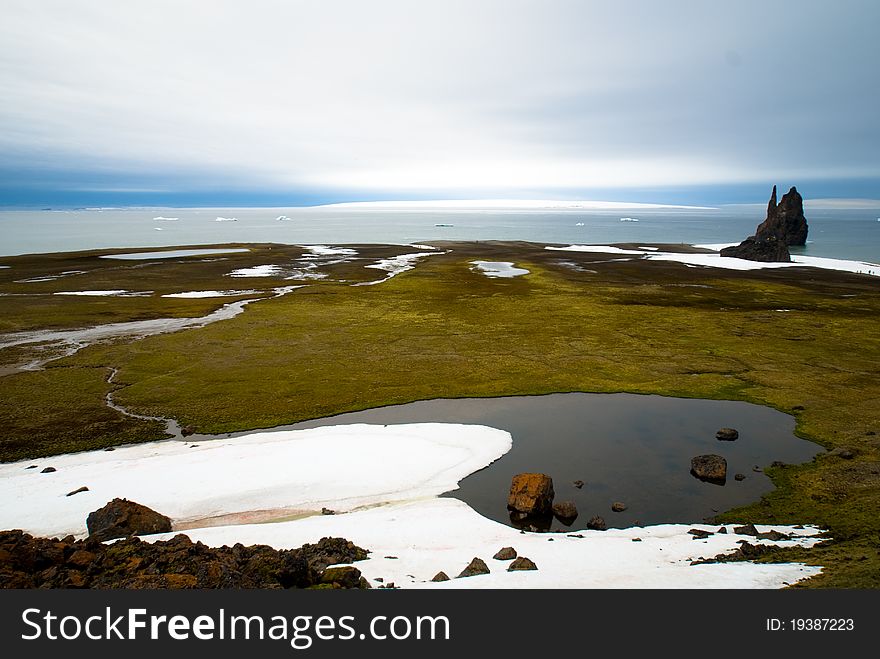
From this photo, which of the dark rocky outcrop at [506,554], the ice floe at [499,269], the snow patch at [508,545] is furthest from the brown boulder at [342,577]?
the ice floe at [499,269]

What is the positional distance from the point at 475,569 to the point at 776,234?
195m

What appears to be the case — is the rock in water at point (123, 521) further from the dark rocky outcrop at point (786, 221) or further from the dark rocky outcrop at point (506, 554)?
the dark rocky outcrop at point (786, 221)

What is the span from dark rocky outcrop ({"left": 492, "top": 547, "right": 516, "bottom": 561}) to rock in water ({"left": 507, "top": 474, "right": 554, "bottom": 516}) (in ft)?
14.5

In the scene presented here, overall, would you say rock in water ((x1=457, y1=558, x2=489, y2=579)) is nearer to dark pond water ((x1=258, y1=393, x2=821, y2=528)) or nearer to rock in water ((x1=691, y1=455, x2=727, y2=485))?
dark pond water ((x1=258, y1=393, x2=821, y2=528))

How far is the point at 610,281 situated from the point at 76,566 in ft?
325

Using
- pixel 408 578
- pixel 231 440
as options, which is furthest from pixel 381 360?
pixel 408 578

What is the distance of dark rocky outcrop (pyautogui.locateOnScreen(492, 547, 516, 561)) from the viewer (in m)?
19.0

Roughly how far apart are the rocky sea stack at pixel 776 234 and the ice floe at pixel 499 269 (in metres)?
70.0

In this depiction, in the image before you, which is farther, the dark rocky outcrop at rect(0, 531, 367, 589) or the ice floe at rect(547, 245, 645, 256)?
the ice floe at rect(547, 245, 645, 256)

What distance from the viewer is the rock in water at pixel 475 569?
1759 centimetres

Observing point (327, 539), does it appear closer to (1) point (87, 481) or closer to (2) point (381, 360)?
(1) point (87, 481)

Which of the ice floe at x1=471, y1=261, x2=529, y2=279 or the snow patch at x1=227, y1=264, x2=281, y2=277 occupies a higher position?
the ice floe at x1=471, y1=261, x2=529, y2=279

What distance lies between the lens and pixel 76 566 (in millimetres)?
16188

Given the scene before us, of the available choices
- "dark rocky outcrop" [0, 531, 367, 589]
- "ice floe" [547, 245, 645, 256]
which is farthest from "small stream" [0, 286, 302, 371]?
"ice floe" [547, 245, 645, 256]
